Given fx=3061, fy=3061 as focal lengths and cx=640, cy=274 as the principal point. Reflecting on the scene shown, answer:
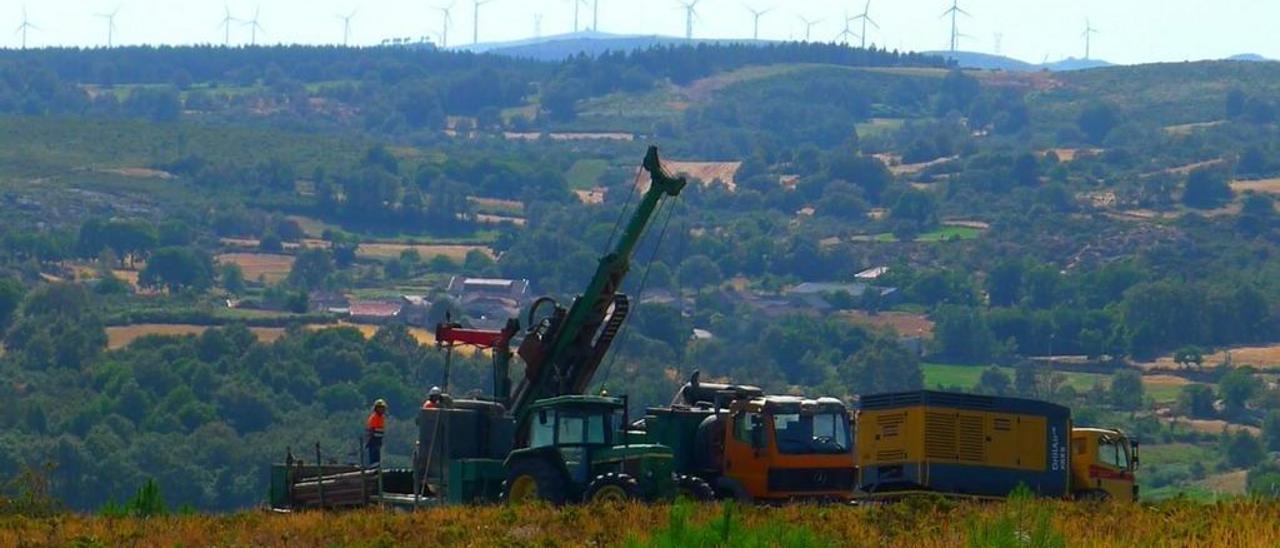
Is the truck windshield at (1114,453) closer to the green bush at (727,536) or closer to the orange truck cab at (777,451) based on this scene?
the orange truck cab at (777,451)

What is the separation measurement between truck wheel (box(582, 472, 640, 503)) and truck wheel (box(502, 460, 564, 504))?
2.21ft

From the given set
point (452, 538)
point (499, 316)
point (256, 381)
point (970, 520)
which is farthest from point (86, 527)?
point (499, 316)

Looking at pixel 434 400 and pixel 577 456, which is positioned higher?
pixel 434 400

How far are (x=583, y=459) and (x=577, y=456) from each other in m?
0.11

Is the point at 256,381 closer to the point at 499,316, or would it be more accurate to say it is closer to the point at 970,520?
the point at 499,316

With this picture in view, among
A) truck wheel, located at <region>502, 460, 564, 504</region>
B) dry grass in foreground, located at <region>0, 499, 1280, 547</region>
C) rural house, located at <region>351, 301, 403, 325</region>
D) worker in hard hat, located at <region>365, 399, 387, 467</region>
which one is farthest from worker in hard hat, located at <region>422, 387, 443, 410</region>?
rural house, located at <region>351, 301, 403, 325</region>

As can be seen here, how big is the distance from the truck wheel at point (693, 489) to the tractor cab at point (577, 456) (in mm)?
339

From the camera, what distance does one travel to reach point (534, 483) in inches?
1549

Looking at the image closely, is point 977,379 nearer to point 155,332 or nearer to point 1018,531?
point 155,332

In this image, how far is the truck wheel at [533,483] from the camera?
39.0 metres

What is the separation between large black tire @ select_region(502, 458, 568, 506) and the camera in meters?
39.1

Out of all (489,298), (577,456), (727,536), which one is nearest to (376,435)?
(577,456)

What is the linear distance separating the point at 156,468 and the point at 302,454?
8834 millimetres

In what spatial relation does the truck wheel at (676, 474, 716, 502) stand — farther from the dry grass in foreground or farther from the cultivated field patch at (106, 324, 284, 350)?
the cultivated field patch at (106, 324, 284, 350)
